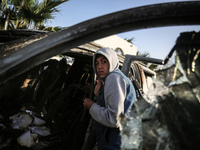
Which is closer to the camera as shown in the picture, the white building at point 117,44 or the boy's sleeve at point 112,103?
the boy's sleeve at point 112,103

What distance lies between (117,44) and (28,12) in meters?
5.93

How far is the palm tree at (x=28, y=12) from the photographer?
7.31 m

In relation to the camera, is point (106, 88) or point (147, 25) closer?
point (147, 25)

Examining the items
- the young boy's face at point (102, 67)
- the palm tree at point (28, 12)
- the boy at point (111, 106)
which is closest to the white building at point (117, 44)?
the palm tree at point (28, 12)

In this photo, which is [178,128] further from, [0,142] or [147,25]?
[0,142]

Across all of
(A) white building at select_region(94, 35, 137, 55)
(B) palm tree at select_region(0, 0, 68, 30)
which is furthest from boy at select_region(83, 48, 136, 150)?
(B) palm tree at select_region(0, 0, 68, 30)

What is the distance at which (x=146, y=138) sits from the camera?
0.54 metres

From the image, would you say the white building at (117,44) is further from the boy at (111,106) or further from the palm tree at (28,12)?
the boy at (111,106)

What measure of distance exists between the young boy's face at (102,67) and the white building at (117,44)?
5.59 m

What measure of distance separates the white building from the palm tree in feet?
12.9

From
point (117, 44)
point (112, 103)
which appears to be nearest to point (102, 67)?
point (112, 103)

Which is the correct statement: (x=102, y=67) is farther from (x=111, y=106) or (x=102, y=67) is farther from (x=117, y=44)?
(x=117, y=44)

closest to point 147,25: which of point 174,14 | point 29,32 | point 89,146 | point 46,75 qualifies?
point 174,14

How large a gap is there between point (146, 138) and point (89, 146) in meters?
1.64
